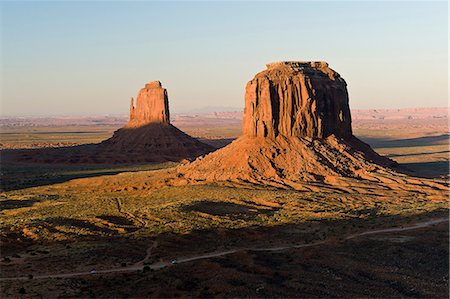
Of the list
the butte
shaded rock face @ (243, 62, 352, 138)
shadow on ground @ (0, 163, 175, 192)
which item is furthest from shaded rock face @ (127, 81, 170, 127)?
shaded rock face @ (243, 62, 352, 138)

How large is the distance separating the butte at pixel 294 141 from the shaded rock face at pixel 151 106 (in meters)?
60.2

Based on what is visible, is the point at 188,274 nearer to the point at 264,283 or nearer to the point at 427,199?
the point at 264,283

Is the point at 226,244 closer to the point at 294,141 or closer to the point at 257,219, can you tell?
the point at 257,219

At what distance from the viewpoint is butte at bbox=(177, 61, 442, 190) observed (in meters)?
67.6

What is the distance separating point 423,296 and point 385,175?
141ft

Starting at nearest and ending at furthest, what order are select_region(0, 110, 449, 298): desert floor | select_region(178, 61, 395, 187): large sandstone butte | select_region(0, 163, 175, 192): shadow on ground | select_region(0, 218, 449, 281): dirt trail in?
1. select_region(0, 110, 449, 298): desert floor
2. select_region(0, 218, 449, 281): dirt trail
3. select_region(178, 61, 395, 187): large sandstone butte
4. select_region(0, 163, 175, 192): shadow on ground

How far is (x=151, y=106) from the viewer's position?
138125 millimetres

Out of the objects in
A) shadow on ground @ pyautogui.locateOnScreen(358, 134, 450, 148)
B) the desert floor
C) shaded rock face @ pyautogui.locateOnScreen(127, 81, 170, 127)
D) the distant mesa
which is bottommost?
shadow on ground @ pyautogui.locateOnScreen(358, 134, 450, 148)

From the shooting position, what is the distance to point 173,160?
11612 cm

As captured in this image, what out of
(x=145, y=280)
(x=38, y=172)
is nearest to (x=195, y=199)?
(x=145, y=280)

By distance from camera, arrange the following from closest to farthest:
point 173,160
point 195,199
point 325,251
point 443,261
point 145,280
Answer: point 145,280, point 443,261, point 325,251, point 195,199, point 173,160

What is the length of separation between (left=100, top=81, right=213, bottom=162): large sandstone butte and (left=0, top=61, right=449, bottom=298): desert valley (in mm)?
15730

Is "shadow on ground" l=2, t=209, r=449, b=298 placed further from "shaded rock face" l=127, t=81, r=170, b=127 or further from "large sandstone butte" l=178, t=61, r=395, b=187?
"shaded rock face" l=127, t=81, r=170, b=127

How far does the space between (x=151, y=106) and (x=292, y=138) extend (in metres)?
73.9
